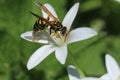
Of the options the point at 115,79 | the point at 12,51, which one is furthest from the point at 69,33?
the point at 12,51

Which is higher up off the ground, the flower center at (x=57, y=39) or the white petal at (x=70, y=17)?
the white petal at (x=70, y=17)

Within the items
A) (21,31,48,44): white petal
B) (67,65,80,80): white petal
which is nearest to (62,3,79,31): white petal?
(21,31,48,44): white petal

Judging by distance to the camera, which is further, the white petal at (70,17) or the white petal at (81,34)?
the white petal at (70,17)

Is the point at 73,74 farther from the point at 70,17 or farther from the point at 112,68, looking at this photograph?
the point at 70,17

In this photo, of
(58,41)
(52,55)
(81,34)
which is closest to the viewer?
(81,34)

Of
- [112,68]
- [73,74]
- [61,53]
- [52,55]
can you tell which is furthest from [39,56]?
[52,55]

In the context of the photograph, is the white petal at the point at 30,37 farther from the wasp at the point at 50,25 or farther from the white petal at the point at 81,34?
the white petal at the point at 81,34

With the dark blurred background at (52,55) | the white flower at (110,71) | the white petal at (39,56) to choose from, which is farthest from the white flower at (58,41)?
the dark blurred background at (52,55)
